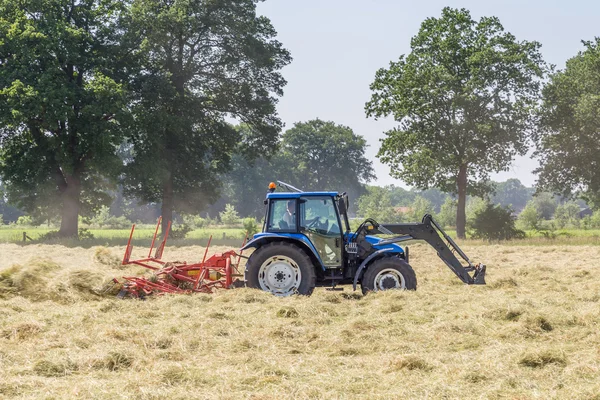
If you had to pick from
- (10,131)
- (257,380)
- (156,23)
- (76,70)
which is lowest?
(257,380)

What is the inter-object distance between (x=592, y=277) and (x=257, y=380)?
407 inches

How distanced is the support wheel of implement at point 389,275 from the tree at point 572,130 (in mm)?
26345

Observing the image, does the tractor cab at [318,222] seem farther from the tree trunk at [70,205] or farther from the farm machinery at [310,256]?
the tree trunk at [70,205]

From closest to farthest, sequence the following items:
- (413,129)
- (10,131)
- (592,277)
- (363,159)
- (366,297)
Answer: (366,297), (592,277), (10,131), (413,129), (363,159)

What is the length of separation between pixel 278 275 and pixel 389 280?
6.12ft

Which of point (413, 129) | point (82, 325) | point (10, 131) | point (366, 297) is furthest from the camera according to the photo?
point (413, 129)

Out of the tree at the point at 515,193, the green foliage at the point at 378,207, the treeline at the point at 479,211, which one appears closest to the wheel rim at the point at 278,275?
the treeline at the point at 479,211

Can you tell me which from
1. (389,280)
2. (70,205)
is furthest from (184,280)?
(70,205)

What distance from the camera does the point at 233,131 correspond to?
36781mm

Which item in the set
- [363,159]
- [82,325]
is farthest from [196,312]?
[363,159]

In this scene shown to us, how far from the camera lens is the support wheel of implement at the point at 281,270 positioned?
37.7 feet

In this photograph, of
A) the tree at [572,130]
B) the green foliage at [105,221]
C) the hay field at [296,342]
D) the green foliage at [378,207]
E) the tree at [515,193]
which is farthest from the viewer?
the tree at [515,193]

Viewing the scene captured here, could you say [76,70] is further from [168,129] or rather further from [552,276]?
[552,276]

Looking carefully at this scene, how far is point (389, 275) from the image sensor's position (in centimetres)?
1152
